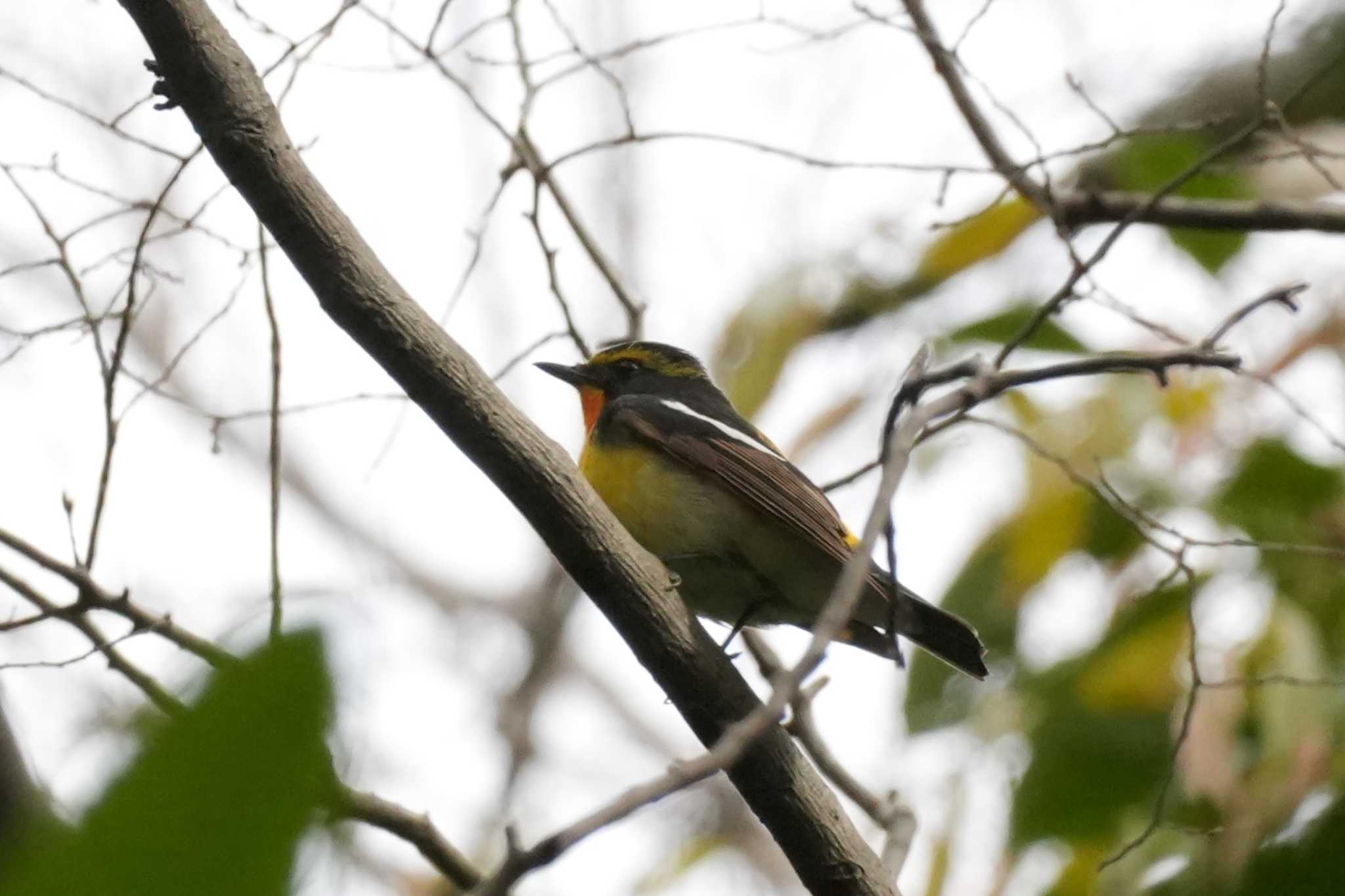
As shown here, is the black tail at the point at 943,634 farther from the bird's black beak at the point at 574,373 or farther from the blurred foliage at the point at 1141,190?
the bird's black beak at the point at 574,373

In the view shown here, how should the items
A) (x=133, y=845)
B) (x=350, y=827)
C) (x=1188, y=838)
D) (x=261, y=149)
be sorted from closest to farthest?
(x=133, y=845) < (x=350, y=827) < (x=261, y=149) < (x=1188, y=838)

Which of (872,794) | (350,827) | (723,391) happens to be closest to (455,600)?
(723,391)

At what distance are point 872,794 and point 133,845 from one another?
3.89 metres

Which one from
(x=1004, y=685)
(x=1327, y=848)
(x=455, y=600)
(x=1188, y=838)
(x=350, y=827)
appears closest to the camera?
(x=350, y=827)

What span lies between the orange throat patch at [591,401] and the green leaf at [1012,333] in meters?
1.29

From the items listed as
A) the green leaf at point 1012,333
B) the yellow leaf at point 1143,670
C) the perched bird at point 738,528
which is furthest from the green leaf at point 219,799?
the green leaf at point 1012,333

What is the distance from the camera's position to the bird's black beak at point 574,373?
5115mm

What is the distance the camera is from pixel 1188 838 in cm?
357

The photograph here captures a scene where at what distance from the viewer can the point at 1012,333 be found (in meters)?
4.79

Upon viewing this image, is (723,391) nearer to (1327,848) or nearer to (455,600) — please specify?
(1327,848)

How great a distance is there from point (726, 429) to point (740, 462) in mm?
340

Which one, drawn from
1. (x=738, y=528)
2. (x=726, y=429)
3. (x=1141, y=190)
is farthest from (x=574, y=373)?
(x=1141, y=190)

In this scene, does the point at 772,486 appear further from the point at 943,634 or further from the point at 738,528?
the point at 943,634

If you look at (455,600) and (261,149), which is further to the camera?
(455,600)
